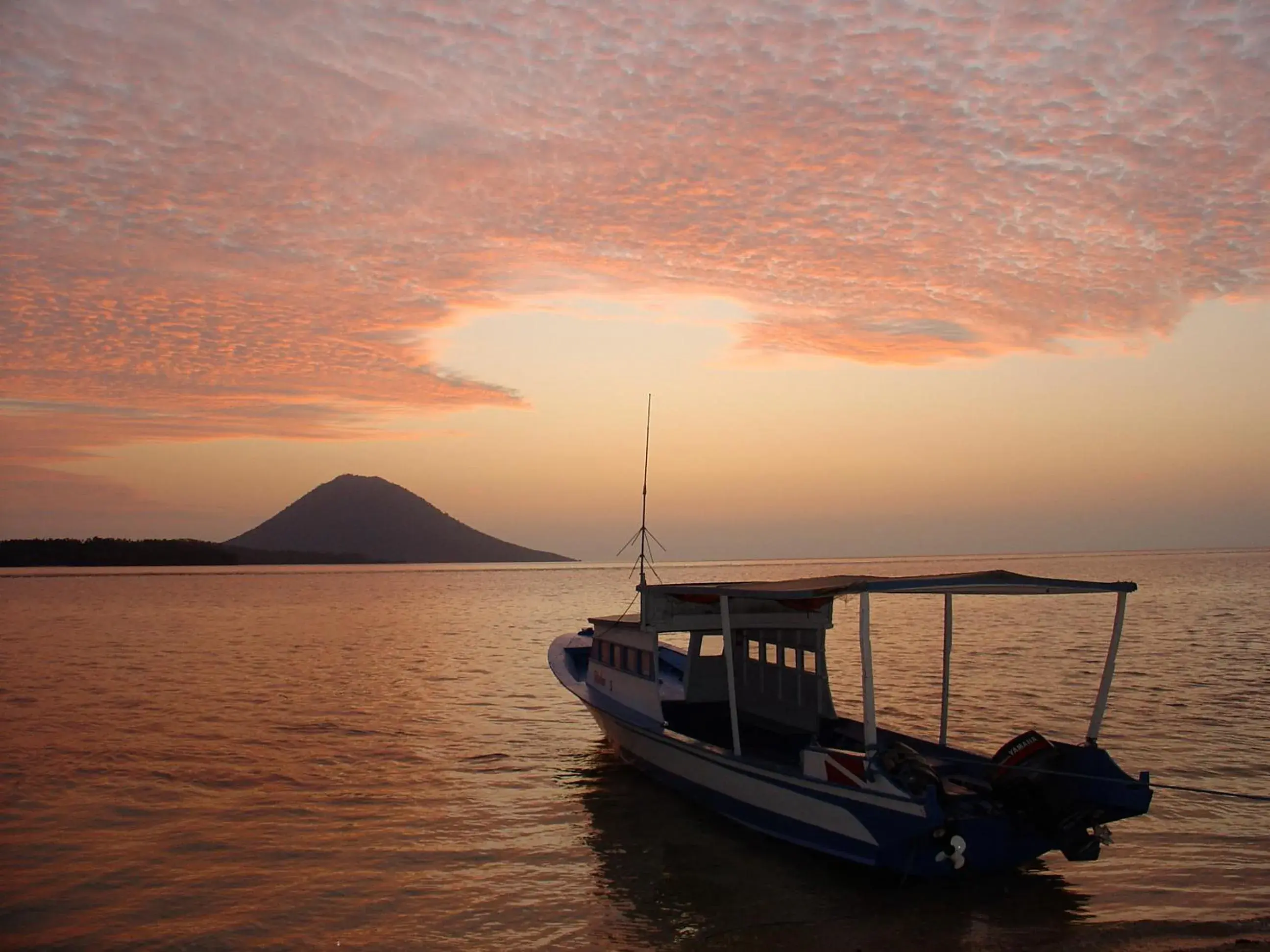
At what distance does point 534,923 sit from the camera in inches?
415

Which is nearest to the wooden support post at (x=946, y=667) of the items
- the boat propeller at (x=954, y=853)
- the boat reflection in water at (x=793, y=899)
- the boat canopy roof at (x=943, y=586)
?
the boat canopy roof at (x=943, y=586)

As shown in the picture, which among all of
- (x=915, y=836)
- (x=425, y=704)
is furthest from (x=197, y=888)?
(x=425, y=704)

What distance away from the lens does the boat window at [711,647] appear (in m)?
16.8

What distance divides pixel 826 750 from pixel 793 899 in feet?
5.58

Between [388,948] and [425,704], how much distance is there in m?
16.3

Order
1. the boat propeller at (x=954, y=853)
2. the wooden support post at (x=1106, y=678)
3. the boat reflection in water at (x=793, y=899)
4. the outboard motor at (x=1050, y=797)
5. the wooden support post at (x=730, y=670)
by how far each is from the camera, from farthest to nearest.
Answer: the wooden support post at (x=730, y=670) < the wooden support post at (x=1106, y=678) < the outboard motor at (x=1050, y=797) < the boat propeller at (x=954, y=853) < the boat reflection in water at (x=793, y=899)

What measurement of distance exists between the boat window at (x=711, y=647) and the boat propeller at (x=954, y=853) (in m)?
6.62

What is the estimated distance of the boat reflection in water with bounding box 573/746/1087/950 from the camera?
984 centimetres

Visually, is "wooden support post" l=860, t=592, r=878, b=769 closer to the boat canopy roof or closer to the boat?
the boat

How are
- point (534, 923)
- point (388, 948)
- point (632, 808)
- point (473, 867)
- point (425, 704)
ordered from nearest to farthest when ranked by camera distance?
point (388, 948) → point (534, 923) → point (473, 867) → point (632, 808) → point (425, 704)

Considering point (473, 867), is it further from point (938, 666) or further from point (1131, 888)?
point (938, 666)

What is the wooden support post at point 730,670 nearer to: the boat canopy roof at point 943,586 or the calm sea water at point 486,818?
the boat canopy roof at point 943,586

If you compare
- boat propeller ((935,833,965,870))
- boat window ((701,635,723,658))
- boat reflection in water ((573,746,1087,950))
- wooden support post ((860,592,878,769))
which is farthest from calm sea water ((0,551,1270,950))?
boat window ((701,635,723,658))

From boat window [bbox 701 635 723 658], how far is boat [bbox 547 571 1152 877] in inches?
1.3
